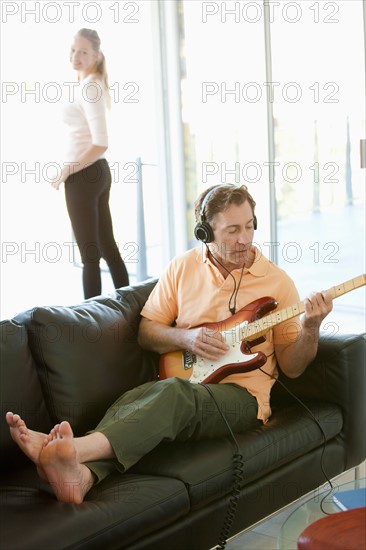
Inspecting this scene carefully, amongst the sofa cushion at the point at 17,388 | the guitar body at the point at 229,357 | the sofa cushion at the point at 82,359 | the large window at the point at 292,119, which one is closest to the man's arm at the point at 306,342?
the guitar body at the point at 229,357

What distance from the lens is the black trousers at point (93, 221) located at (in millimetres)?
4086

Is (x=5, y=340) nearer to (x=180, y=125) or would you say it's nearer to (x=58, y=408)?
(x=58, y=408)

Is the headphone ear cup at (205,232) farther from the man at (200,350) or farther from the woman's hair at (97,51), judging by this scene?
the woman's hair at (97,51)

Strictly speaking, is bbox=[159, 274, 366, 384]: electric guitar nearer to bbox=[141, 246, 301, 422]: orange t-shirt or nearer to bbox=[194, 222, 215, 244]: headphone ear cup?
bbox=[141, 246, 301, 422]: orange t-shirt

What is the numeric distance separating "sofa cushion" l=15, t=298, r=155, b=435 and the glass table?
31.2 inches

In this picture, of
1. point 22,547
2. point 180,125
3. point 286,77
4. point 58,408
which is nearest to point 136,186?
point 180,125

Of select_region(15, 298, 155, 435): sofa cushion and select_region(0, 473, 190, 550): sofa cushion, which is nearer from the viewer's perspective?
select_region(0, 473, 190, 550): sofa cushion

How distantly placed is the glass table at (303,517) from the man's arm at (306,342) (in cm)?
58

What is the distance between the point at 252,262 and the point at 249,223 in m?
0.14

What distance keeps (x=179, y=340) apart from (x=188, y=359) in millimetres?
74

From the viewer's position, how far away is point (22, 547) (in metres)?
1.76

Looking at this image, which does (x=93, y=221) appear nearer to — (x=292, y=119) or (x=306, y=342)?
(x=292, y=119)

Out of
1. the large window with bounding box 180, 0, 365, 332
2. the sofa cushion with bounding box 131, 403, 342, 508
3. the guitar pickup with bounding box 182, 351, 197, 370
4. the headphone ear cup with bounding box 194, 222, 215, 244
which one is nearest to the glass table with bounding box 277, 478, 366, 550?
the sofa cushion with bounding box 131, 403, 342, 508

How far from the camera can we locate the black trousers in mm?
4086
